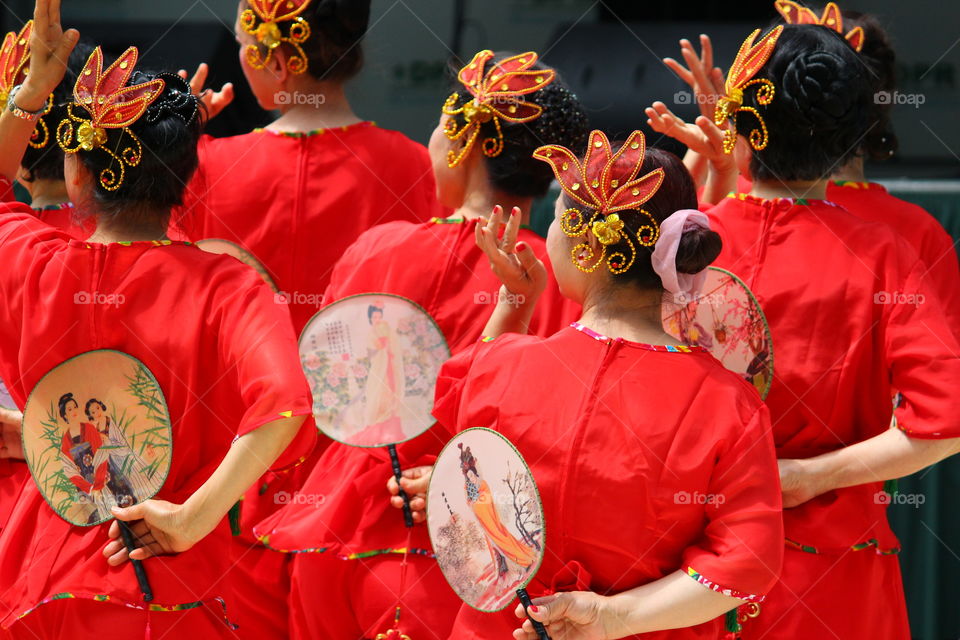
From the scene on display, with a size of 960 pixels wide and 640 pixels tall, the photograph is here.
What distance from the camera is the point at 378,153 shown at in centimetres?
319

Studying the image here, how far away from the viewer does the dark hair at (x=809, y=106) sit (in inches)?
96.3

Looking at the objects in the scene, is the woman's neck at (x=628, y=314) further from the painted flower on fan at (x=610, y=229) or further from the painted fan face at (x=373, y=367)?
the painted fan face at (x=373, y=367)

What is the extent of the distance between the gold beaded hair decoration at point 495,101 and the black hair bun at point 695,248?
2.38ft

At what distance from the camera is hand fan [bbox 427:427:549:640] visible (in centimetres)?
199

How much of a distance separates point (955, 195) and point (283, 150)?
184cm

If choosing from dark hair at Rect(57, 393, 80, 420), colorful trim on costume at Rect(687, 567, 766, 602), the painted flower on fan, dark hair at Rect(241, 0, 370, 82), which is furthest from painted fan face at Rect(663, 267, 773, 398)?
dark hair at Rect(241, 0, 370, 82)

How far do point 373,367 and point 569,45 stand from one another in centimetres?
290

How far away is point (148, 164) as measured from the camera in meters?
2.27

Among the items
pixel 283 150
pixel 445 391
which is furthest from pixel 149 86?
pixel 283 150

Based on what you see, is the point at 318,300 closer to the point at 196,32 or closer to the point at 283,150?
the point at 283,150

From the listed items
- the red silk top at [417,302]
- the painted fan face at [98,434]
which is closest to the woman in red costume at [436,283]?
the red silk top at [417,302]

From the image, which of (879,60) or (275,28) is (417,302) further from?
(879,60)

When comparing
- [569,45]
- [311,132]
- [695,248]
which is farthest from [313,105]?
[569,45]

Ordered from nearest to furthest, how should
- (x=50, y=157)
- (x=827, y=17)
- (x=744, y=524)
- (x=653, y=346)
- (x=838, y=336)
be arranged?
1. (x=744, y=524)
2. (x=653, y=346)
3. (x=838, y=336)
4. (x=50, y=157)
5. (x=827, y=17)
